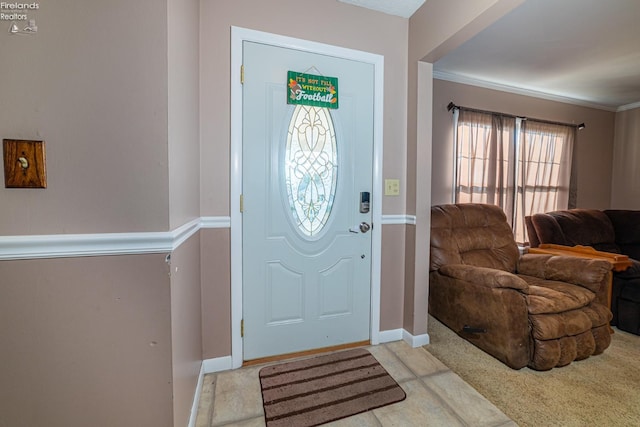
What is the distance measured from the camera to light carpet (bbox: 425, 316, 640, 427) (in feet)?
4.51

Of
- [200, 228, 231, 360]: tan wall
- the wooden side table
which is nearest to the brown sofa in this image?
the wooden side table

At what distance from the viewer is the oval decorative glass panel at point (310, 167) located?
1.81 meters

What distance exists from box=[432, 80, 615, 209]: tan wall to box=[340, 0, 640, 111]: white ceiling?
118 mm

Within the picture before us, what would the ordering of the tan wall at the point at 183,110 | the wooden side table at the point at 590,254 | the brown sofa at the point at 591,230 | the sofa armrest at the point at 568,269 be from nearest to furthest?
1. the tan wall at the point at 183,110
2. the sofa armrest at the point at 568,269
3. the wooden side table at the point at 590,254
4. the brown sofa at the point at 591,230

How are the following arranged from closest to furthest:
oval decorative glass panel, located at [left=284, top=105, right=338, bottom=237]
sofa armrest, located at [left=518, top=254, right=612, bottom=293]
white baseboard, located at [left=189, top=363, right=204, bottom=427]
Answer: white baseboard, located at [left=189, top=363, right=204, bottom=427]
oval decorative glass panel, located at [left=284, top=105, right=338, bottom=237]
sofa armrest, located at [left=518, top=254, right=612, bottom=293]

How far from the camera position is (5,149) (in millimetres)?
829

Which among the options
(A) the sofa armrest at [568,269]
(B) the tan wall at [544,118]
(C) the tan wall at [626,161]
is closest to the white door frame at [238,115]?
(B) the tan wall at [544,118]

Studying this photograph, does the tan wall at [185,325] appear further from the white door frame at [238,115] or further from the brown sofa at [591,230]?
the brown sofa at [591,230]

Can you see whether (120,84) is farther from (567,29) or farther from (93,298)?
(567,29)

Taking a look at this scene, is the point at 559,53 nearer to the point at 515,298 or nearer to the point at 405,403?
the point at 515,298

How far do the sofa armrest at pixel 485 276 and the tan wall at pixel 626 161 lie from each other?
3.70 meters

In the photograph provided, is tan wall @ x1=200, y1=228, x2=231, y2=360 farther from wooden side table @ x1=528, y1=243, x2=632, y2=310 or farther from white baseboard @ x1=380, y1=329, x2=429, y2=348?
wooden side table @ x1=528, y1=243, x2=632, y2=310

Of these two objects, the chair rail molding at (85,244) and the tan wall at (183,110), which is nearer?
the chair rail molding at (85,244)

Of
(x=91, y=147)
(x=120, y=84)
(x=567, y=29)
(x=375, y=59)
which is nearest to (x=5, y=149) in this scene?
(x=91, y=147)
